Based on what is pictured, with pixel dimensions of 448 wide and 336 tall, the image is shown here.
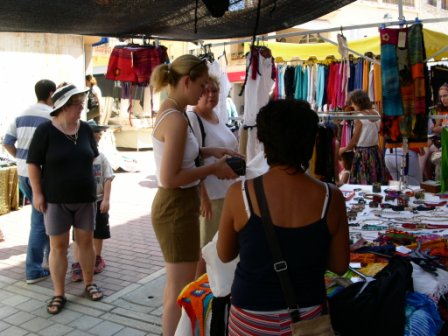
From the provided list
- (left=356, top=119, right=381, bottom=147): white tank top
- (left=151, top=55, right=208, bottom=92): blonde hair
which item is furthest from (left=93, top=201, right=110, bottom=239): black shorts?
(left=356, top=119, right=381, bottom=147): white tank top

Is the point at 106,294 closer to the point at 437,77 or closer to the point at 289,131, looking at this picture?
the point at 289,131

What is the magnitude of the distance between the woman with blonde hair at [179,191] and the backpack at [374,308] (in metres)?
0.95

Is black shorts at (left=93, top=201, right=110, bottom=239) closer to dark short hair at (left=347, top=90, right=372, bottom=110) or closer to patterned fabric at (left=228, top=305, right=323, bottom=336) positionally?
patterned fabric at (left=228, top=305, right=323, bottom=336)

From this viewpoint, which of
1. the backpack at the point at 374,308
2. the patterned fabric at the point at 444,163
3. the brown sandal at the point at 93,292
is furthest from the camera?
the patterned fabric at the point at 444,163

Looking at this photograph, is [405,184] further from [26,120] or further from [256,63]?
[26,120]

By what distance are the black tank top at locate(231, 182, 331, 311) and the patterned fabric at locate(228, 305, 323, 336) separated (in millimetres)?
25

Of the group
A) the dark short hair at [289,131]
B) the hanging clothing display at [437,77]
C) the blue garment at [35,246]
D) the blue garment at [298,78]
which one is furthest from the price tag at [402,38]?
the hanging clothing display at [437,77]

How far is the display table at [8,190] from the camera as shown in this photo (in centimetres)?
720

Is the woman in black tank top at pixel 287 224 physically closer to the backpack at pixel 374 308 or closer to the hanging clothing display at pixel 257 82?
the backpack at pixel 374 308

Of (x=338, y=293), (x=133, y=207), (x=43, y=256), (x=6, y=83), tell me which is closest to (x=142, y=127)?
(x=6, y=83)

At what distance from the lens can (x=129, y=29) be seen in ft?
14.9

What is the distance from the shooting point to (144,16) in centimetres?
409

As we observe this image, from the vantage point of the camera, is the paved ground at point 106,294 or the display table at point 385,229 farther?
the paved ground at point 106,294

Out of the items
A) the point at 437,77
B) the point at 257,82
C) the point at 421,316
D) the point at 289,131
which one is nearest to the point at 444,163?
the point at 257,82
